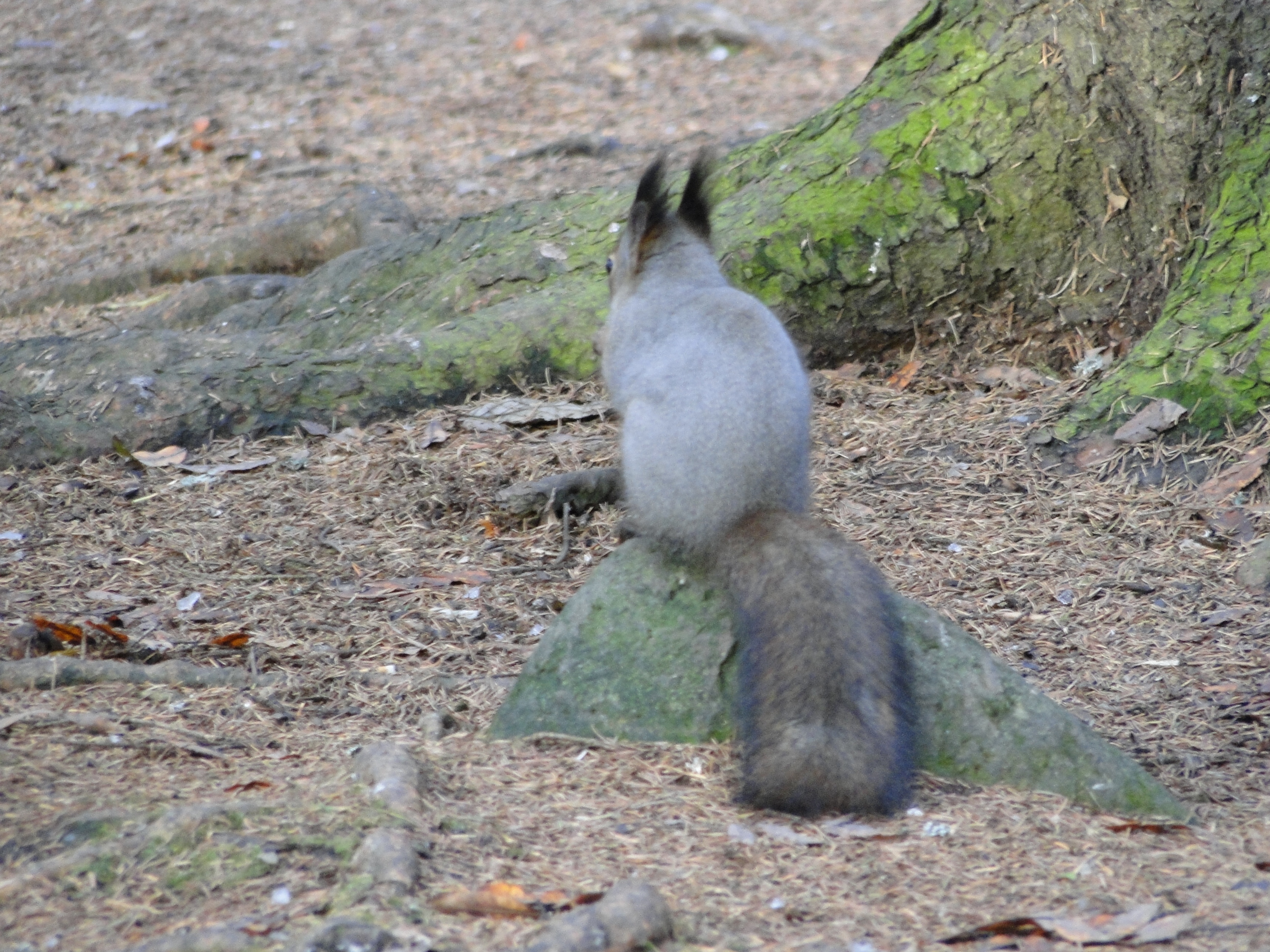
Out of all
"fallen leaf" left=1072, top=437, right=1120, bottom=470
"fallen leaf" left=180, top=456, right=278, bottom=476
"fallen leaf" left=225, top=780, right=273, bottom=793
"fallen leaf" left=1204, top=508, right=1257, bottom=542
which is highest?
"fallen leaf" left=1072, top=437, right=1120, bottom=470

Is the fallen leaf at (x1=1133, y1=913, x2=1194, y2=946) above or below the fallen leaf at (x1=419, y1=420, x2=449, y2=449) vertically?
above

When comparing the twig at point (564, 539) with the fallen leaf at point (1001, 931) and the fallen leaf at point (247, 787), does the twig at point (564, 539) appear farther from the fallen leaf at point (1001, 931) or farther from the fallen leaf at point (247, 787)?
the fallen leaf at point (1001, 931)

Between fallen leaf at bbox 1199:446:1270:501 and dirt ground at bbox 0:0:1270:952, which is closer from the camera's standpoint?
dirt ground at bbox 0:0:1270:952

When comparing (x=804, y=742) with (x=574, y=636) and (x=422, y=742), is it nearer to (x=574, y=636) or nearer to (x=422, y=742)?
(x=574, y=636)

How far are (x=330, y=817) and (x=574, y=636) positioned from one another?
905mm

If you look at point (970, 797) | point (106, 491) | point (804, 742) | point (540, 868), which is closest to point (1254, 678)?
Answer: point (970, 797)

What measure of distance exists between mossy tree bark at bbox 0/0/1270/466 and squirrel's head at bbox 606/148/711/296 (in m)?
1.29

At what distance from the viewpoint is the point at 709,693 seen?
10.7 ft

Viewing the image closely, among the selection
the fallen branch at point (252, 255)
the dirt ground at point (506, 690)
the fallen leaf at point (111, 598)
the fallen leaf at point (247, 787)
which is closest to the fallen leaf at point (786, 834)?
the dirt ground at point (506, 690)

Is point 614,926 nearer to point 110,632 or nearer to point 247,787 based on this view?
point 247,787

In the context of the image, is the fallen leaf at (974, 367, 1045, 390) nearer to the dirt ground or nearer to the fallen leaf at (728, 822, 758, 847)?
the dirt ground

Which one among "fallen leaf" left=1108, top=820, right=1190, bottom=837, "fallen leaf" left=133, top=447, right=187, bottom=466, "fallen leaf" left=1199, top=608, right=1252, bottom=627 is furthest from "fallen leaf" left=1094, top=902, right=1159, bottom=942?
"fallen leaf" left=133, top=447, right=187, bottom=466

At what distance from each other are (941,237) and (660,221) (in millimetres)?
1775

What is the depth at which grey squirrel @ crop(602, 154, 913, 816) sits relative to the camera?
2.84 m
